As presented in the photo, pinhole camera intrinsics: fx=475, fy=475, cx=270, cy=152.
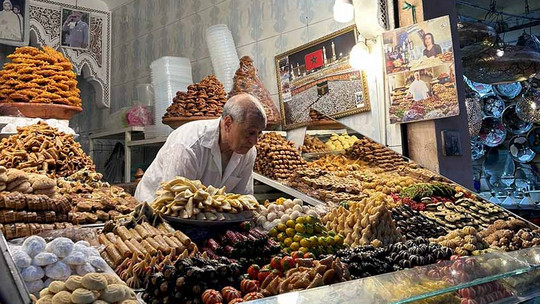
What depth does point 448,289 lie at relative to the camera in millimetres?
1385

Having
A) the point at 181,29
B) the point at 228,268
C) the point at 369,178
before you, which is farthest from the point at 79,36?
the point at 228,268

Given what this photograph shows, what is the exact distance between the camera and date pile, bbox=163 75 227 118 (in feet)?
14.2

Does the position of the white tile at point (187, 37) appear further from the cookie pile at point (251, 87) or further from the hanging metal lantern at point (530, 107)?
the hanging metal lantern at point (530, 107)

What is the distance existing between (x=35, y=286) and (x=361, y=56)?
331cm

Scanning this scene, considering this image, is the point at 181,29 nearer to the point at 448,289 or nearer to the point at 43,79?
the point at 43,79

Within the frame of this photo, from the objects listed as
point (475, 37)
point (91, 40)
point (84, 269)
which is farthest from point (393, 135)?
point (91, 40)

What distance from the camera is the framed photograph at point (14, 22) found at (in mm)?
4828

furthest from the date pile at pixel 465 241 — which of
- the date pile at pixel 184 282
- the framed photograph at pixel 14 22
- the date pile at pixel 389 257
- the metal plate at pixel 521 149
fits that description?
the metal plate at pixel 521 149

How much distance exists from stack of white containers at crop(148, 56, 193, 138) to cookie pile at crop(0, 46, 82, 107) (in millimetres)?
1443

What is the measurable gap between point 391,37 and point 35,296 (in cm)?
341

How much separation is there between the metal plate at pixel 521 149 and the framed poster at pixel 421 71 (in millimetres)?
7145

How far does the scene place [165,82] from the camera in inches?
201

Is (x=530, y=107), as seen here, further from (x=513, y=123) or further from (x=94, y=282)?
(x=94, y=282)

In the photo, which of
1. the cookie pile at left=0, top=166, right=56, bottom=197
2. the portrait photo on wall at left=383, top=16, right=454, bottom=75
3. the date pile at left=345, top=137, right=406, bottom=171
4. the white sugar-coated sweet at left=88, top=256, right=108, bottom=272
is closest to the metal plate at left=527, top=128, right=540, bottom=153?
the portrait photo on wall at left=383, top=16, right=454, bottom=75
